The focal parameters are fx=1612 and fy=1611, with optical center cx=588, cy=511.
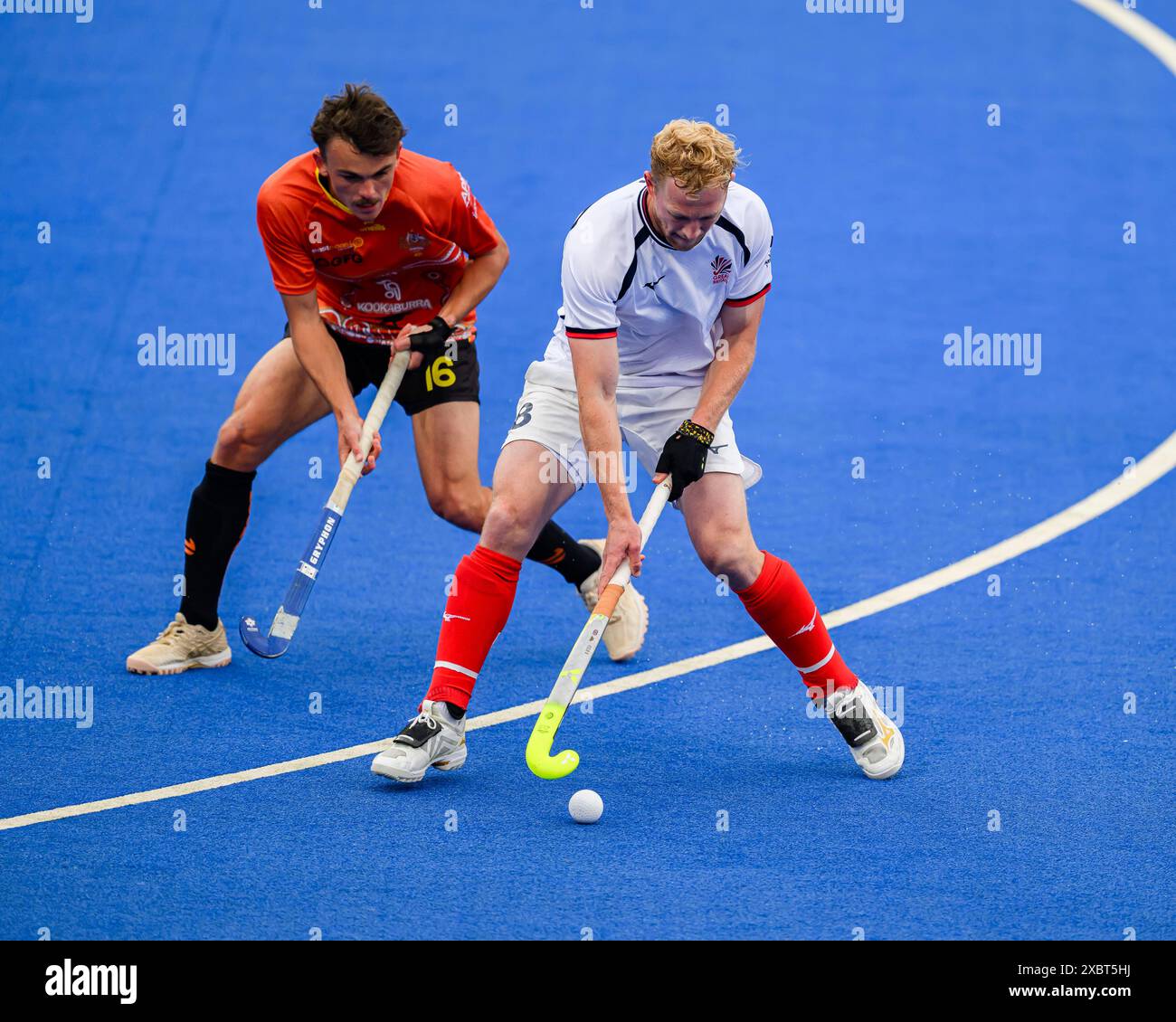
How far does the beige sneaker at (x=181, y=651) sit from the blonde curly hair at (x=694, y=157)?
7.80ft

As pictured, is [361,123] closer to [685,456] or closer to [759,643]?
[685,456]

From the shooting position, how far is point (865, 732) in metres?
4.47

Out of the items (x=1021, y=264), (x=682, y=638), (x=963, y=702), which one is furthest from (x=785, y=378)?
(x=963, y=702)

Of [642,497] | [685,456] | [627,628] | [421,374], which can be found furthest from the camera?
[642,497]

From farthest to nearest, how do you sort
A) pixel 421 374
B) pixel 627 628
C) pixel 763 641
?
pixel 763 641, pixel 627 628, pixel 421 374

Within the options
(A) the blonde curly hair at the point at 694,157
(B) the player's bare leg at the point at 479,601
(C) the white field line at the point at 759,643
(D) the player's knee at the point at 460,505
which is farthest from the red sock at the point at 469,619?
(A) the blonde curly hair at the point at 694,157

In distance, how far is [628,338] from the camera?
14.8 feet

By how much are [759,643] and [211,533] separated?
1919mm

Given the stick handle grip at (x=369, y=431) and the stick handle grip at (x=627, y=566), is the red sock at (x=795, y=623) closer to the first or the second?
the stick handle grip at (x=627, y=566)

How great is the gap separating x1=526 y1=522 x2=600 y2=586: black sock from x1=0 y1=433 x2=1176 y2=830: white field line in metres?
0.48

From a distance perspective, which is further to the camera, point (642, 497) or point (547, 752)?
point (642, 497)

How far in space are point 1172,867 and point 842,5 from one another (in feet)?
31.6

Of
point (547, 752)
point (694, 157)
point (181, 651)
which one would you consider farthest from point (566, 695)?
point (181, 651)

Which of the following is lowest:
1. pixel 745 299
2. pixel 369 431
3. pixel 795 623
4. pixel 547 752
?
pixel 547 752
